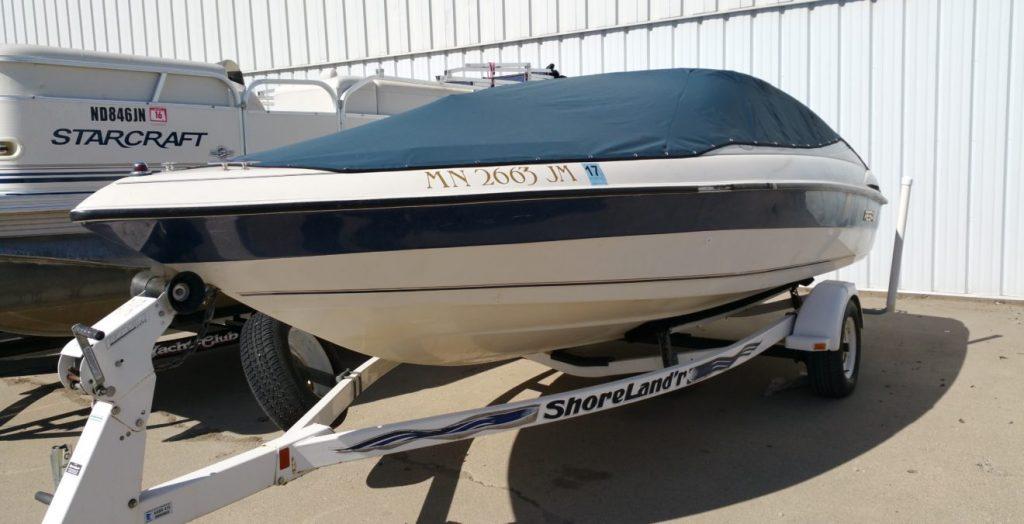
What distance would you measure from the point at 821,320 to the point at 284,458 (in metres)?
2.95

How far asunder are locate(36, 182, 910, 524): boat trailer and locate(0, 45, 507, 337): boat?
61.6 inches

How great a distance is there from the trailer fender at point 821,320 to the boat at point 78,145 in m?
3.54

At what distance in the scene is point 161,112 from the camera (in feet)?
16.3

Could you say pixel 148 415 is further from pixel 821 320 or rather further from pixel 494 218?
pixel 821 320

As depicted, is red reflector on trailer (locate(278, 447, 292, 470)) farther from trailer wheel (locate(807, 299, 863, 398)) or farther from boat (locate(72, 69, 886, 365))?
trailer wheel (locate(807, 299, 863, 398))

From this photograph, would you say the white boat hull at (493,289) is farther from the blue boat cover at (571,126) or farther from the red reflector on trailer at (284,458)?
the red reflector on trailer at (284,458)

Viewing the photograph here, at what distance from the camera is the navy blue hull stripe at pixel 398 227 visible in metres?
2.79

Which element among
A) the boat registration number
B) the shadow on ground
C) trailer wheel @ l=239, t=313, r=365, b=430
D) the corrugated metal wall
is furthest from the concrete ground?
the corrugated metal wall

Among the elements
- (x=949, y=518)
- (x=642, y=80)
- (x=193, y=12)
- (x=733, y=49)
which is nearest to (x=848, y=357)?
(x=949, y=518)

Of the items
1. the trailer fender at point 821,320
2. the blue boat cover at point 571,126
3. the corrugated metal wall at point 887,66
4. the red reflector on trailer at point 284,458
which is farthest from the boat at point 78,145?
the corrugated metal wall at point 887,66

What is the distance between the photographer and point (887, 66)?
7367 mm

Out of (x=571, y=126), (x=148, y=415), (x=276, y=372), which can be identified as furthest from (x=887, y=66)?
(x=148, y=415)

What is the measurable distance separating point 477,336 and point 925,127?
5.76 meters

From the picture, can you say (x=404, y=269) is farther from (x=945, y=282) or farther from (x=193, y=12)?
(x=193, y=12)
